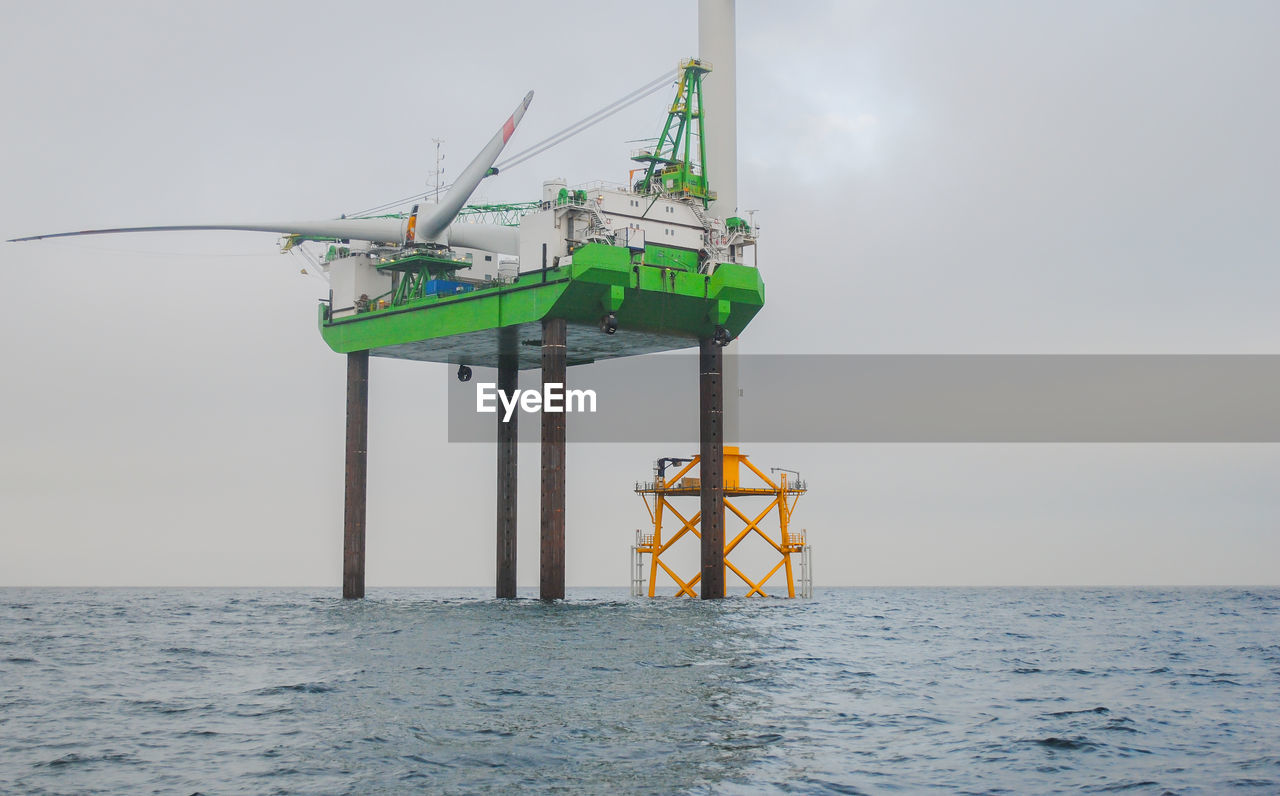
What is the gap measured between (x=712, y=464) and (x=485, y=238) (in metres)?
16.5

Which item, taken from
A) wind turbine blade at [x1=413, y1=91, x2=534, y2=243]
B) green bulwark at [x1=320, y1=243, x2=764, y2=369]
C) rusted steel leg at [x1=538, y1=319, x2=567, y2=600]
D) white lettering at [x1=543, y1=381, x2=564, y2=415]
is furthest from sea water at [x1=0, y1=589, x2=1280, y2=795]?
wind turbine blade at [x1=413, y1=91, x2=534, y2=243]

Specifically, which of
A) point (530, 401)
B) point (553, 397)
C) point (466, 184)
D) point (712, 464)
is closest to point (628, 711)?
point (553, 397)

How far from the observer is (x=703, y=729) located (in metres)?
25.2

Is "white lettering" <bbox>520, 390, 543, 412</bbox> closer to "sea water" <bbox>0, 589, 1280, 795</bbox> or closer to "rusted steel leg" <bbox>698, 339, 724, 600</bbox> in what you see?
"rusted steel leg" <bbox>698, 339, 724, 600</bbox>

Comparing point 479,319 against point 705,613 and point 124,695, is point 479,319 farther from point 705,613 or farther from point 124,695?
point 124,695

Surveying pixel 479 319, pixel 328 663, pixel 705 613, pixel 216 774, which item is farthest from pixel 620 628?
pixel 216 774

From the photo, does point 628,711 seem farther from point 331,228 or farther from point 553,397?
point 331,228

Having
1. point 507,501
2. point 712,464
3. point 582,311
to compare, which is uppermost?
point 582,311

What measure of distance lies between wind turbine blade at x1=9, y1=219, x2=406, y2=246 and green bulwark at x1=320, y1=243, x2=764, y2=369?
374 cm

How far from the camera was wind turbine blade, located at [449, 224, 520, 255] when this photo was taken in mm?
66938

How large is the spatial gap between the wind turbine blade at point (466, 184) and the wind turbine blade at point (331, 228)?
2438mm

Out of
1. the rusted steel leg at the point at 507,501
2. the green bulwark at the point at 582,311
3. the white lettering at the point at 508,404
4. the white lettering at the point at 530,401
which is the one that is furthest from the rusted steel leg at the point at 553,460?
the white lettering at the point at 508,404

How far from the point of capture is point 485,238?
67.4 metres

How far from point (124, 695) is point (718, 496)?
3451 cm
